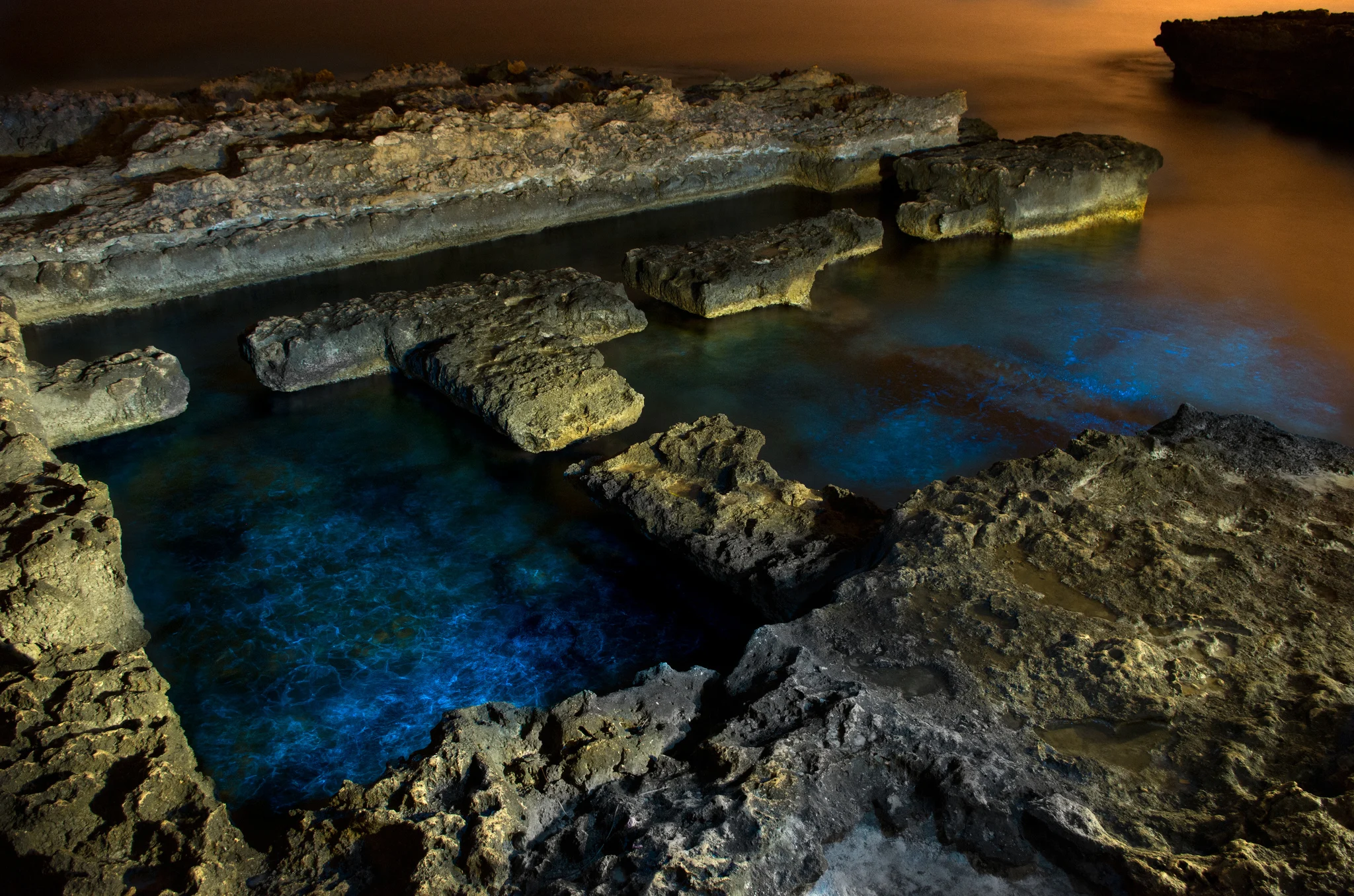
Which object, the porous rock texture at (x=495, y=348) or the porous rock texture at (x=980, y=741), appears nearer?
the porous rock texture at (x=980, y=741)

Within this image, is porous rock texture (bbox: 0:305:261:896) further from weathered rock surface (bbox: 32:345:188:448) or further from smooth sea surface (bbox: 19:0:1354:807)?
weathered rock surface (bbox: 32:345:188:448)

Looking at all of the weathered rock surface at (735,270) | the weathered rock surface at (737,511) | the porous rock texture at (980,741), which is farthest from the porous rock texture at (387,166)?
the porous rock texture at (980,741)

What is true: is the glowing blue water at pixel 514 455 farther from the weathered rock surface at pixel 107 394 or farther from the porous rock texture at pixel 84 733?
the porous rock texture at pixel 84 733

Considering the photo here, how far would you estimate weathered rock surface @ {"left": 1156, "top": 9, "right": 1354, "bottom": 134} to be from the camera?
16250 mm

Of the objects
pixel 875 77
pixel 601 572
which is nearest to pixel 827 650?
pixel 601 572

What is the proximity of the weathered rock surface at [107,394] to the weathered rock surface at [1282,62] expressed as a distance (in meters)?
18.4

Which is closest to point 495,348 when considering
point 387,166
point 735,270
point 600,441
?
point 600,441

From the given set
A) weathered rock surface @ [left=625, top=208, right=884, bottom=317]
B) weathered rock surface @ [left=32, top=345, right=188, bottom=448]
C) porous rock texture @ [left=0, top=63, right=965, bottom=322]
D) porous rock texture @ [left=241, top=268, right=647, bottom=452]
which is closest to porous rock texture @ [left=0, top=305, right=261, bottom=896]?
weathered rock surface @ [left=32, top=345, right=188, bottom=448]

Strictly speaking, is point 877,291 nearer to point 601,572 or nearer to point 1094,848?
point 601,572

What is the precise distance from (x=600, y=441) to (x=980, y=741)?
415 centimetres

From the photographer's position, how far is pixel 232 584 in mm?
5754

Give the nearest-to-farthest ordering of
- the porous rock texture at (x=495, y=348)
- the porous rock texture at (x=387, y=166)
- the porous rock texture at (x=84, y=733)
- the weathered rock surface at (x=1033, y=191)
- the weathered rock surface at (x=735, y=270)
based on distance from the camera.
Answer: the porous rock texture at (x=84, y=733) < the porous rock texture at (x=495, y=348) < the weathered rock surface at (x=735, y=270) < the porous rock texture at (x=387, y=166) < the weathered rock surface at (x=1033, y=191)

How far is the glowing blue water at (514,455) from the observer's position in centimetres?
508

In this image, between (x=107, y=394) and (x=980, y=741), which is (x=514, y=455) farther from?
(x=980, y=741)
